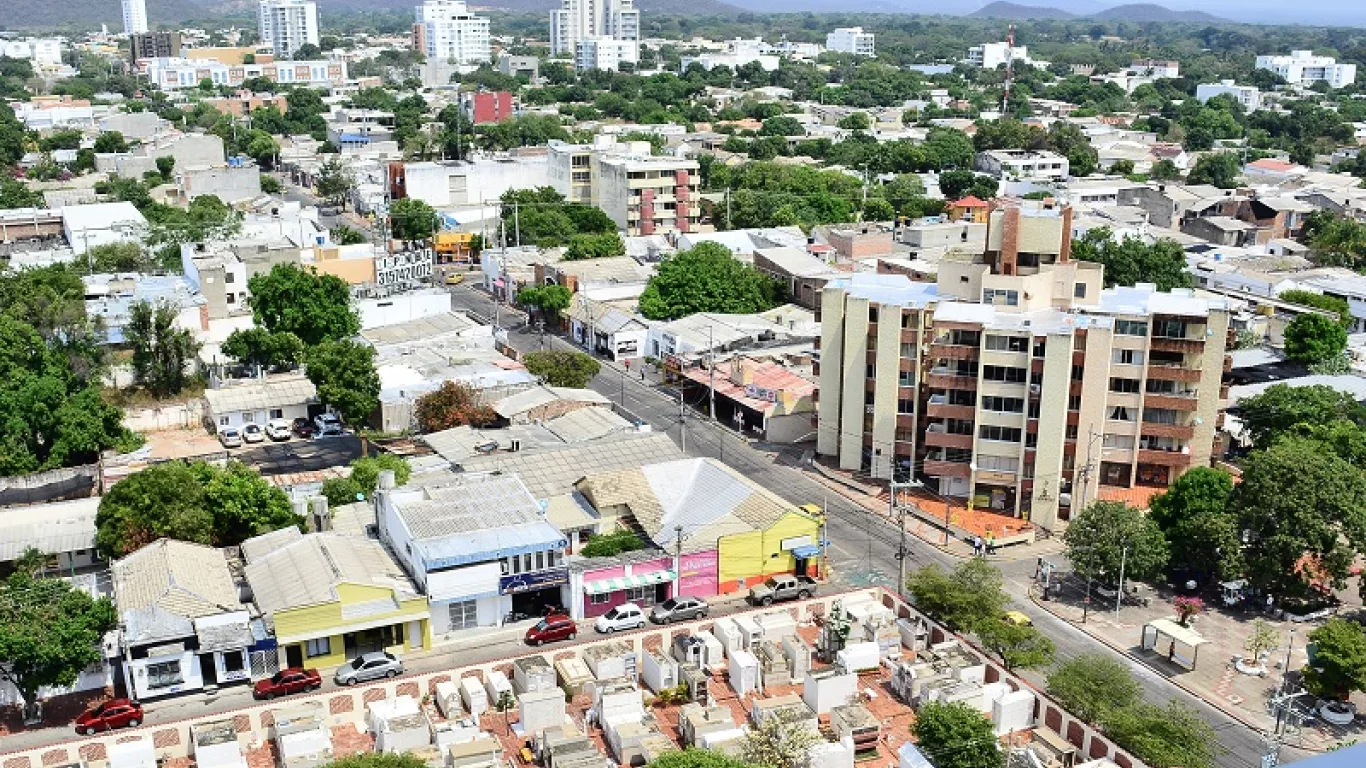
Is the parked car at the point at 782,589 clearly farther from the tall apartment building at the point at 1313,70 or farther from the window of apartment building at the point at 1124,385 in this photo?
the tall apartment building at the point at 1313,70

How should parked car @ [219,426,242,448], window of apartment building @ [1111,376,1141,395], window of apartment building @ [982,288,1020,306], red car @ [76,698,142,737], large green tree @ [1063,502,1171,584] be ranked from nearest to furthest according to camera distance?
red car @ [76,698,142,737] → large green tree @ [1063,502,1171,584] → window of apartment building @ [1111,376,1141,395] → window of apartment building @ [982,288,1020,306] → parked car @ [219,426,242,448]

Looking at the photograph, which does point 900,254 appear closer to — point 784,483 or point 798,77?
point 784,483

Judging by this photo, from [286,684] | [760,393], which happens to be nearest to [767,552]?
[286,684]

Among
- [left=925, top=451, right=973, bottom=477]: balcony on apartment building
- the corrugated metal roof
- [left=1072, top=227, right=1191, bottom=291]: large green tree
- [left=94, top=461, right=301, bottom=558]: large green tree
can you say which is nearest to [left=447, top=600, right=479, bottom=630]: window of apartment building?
[left=94, top=461, right=301, bottom=558]: large green tree

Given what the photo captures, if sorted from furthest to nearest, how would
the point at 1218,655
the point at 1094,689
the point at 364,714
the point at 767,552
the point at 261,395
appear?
the point at 261,395 < the point at 767,552 < the point at 1218,655 < the point at 364,714 < the point at 1094,689

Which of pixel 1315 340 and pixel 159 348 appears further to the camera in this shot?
pixel 1315 340

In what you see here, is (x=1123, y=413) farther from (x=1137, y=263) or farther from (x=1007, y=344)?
(x=1137, y=263)

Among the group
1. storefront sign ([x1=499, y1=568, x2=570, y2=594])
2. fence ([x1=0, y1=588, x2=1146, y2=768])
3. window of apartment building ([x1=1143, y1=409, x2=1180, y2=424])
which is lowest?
fence ([x1=0, y1=588, x2=1146, y2=768])

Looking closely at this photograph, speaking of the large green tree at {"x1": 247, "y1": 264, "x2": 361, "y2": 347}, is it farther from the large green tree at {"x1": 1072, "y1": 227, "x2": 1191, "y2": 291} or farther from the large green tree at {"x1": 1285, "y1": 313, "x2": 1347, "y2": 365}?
the large green tree at {"x1": 1285, "y1": 313, "x2": 1347, "y2": 365}

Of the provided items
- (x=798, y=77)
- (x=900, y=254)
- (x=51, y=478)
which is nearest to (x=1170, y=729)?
(x=51, y=478)
